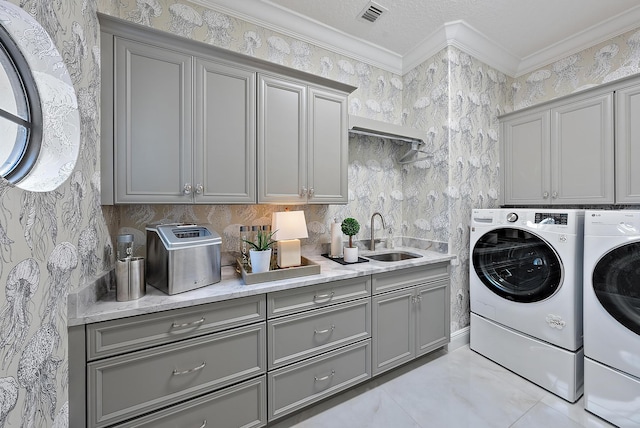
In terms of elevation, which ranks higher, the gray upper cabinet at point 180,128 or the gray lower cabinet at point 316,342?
→ the gray upper cabinet at point 180,128

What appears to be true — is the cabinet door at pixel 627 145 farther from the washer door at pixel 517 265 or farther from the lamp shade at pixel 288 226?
the lamp shade at pixel 288 226

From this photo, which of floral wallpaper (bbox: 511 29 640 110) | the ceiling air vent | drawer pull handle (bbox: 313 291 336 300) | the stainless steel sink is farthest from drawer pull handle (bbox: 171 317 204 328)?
floral wallpaper (bbox: 511 29 640 110)

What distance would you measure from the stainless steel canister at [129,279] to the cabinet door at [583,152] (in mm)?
3272

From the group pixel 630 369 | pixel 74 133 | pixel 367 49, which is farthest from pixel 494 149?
pixel 74 133

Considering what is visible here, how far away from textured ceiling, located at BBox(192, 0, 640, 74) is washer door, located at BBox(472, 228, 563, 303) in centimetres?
181

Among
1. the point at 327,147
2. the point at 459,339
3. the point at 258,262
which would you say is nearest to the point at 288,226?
the point at 258,262

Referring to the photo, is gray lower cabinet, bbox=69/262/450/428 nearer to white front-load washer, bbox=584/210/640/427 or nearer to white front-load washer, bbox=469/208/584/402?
white front-load washer, bbox=469/208/584/402

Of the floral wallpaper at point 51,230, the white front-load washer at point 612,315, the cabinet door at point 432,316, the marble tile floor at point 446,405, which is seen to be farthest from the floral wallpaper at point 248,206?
the white front-load washer at point 612,315

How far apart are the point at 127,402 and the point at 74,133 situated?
1.20 metres

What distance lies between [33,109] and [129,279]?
78 cm

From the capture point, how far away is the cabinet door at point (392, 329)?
6.11 feet

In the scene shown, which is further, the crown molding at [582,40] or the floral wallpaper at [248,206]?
the crown molding at [582,40]

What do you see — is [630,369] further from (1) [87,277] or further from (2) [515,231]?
(1) [87,277]

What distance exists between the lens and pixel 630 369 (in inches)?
58.2
